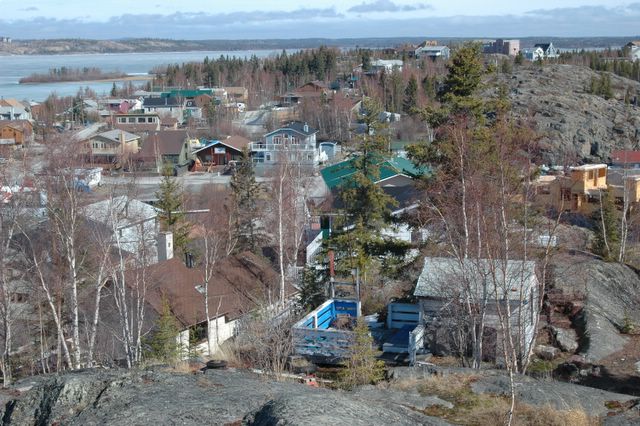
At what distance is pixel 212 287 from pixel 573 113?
37.7m

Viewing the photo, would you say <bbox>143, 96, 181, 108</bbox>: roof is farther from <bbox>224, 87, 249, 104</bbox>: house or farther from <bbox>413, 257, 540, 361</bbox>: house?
<bbox>413, 257, 540, 361</bbox>: house

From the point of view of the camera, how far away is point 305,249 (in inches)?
762

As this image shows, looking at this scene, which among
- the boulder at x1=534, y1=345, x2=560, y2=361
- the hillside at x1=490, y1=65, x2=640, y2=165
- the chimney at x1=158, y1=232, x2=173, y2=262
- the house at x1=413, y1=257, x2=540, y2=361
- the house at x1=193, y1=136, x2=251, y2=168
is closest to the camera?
the house at x1=413, y1=257, x2=540, y2=361

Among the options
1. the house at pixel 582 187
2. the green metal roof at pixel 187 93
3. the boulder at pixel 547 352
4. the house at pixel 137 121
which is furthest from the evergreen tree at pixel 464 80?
the green metal roof at pixel 187 93

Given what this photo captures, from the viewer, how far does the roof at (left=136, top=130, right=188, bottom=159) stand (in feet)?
134

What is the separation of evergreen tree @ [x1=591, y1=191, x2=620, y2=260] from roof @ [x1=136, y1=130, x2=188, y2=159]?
2652 cm

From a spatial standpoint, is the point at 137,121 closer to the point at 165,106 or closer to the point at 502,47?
the point at 165,106

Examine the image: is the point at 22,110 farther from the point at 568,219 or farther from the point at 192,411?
the point at 192,411

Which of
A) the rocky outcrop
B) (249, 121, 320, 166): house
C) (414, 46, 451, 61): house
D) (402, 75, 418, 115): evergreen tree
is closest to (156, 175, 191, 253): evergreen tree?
the rocky outcrop

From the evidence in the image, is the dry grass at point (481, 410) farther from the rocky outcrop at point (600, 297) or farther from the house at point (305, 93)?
the house at point (305, 93)

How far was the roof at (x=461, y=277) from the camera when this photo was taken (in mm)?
8531

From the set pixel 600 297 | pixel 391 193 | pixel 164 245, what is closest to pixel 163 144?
pixel 391 193

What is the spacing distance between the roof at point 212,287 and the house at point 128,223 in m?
0.48

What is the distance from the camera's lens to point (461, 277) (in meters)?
8.68
